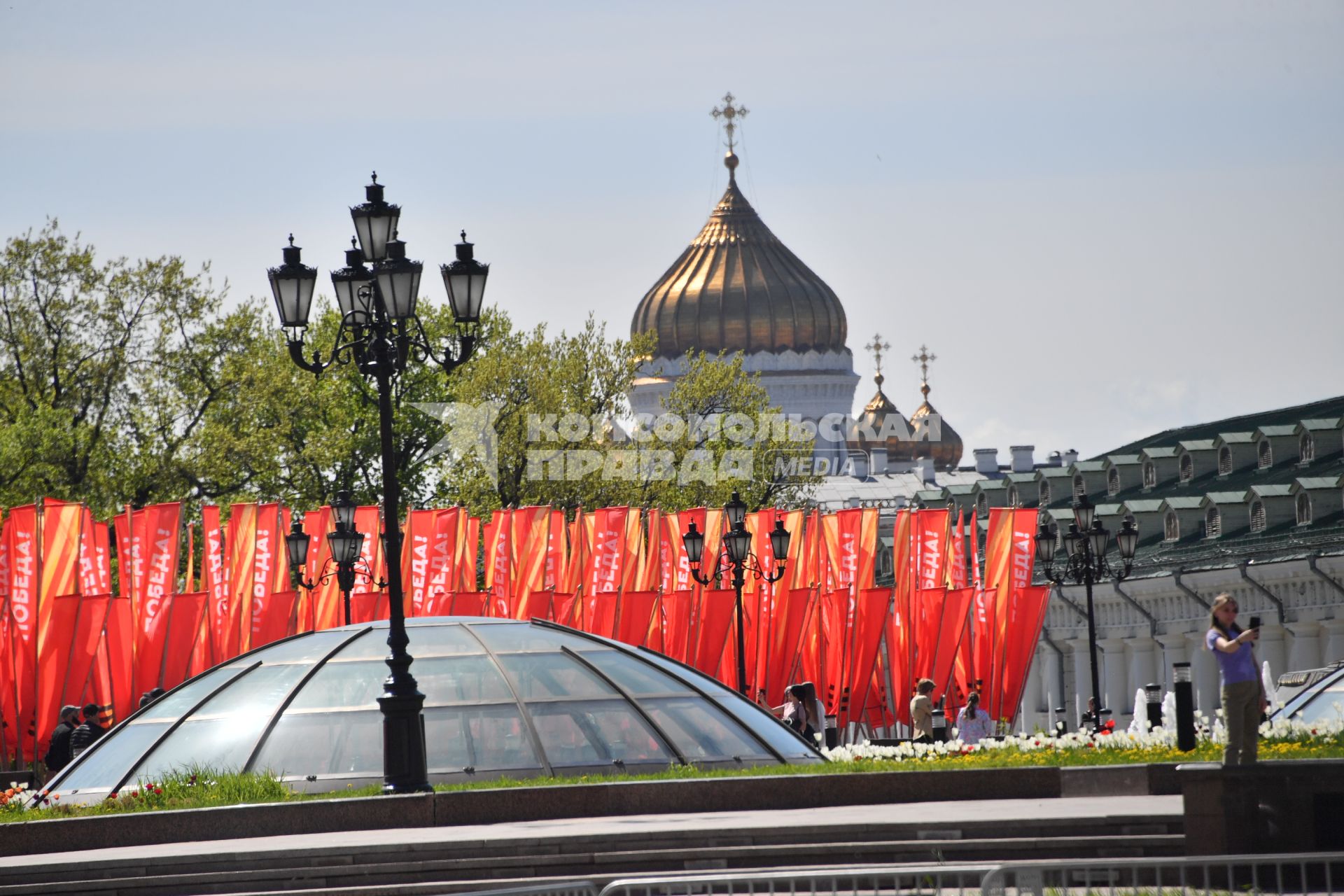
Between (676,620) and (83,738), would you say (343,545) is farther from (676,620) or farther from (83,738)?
(676,620)

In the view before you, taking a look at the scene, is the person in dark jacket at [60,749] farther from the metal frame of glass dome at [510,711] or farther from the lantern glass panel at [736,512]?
the lantern glass panel at [736,512]

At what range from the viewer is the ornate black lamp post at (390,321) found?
17719 millimetres

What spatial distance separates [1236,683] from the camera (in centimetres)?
1417

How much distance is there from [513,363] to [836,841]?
4014 cm

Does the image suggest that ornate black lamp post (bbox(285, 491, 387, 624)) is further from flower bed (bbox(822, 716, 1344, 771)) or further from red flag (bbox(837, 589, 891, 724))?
flower bed (bbox(822, 716, 1344, 771))

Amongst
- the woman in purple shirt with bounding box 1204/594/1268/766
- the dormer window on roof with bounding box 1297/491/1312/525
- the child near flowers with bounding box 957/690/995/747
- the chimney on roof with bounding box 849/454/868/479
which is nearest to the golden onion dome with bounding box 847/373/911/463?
the chimney on roof with bounding box 849/454/868/479

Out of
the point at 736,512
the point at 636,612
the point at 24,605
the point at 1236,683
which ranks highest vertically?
the point at 736,512

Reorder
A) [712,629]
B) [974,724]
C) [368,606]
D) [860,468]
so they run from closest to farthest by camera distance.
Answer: [974,724] < [368,606] < [712,629] < [860,468]

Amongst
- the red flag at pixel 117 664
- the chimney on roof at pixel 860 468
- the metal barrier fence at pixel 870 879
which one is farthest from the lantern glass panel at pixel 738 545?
the chimney on roof at pixel 860 468

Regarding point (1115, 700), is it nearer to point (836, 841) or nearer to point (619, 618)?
point (619, 618)

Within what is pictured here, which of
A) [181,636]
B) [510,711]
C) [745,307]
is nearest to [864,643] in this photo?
[181,636]

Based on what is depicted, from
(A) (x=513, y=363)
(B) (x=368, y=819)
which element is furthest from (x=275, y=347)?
(B) (x=368, y=819)

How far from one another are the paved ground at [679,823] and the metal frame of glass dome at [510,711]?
2.99 meters

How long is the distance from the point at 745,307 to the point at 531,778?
9534 cm
